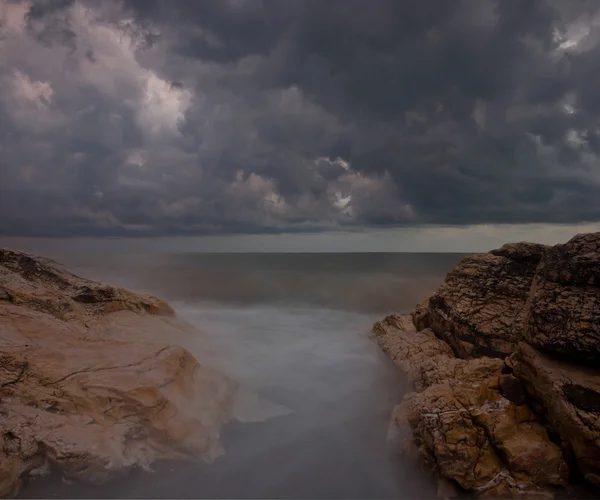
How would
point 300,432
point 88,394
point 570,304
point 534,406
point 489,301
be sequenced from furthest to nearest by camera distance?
point 489,301 → point 300,432 → point 88,394 → point 534,406 → point 570,304

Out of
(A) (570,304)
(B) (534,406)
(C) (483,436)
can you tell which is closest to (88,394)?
(C) (483,436)

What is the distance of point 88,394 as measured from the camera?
5.53 metres

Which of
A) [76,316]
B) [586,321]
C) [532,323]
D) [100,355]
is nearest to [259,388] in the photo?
[100,355]

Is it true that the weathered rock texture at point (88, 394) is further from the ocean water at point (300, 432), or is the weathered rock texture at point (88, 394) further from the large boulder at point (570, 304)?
the large boulder at point (570, 304)

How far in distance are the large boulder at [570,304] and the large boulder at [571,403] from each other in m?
0.23

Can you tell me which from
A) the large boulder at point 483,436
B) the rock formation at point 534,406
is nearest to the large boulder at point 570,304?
the rock formation at point 534,406

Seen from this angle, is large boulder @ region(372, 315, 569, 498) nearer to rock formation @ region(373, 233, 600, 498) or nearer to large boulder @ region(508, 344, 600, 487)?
rock formation @ region(373, 233, 600, 498)

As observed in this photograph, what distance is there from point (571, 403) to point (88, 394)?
22.8 ft

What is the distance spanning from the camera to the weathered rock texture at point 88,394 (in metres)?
4.70

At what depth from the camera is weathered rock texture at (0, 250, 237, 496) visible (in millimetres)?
4699

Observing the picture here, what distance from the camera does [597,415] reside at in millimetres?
4141

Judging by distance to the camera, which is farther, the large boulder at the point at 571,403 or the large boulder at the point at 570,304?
the large boulder at the point at 570,304

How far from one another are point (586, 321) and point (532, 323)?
743 mm

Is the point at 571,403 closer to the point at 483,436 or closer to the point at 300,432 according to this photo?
the point at 483,436
